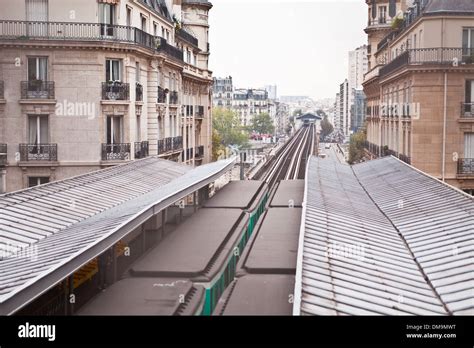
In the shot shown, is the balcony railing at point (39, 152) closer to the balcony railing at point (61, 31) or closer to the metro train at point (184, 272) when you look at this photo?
the balcony railing at point (61, 31)

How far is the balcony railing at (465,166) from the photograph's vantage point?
3678 centimetres

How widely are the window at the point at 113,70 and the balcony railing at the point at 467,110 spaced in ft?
59.7

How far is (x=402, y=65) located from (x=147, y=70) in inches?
590

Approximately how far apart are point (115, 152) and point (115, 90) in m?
3.21

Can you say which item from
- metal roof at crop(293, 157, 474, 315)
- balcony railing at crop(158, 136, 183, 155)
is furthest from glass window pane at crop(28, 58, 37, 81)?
metal roof at crop(293, 157, 474, 315)

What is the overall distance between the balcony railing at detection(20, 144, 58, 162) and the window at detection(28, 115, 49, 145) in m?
0.29

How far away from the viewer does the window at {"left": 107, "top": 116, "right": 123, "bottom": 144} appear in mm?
35875

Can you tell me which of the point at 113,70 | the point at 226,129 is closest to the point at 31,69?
the point at 113,70

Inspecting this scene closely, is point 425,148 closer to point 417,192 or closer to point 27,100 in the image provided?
point 417,192

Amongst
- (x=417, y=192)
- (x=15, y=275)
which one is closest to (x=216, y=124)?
(x=417, y=192)

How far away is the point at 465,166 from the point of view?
36844 mm

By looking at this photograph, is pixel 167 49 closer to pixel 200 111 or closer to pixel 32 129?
pixel 32 129

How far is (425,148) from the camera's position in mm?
37438

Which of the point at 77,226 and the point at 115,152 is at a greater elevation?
the point at 115,152
